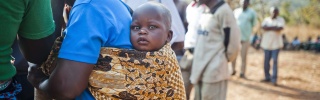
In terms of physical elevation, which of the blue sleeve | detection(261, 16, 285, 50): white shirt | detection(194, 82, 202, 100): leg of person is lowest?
detection(261, 16, 285, 50): white shirt

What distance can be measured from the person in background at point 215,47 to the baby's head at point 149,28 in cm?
237

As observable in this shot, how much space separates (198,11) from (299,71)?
6.46 metres

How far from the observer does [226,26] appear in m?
3.99

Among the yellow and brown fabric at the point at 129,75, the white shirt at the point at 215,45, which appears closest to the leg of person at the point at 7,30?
the yellow and brown fabric at the point at 129,75

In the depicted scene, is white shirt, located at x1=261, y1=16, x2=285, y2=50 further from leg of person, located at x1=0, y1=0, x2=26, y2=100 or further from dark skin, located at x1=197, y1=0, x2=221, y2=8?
leg of person, located at x1=0, y1=0, x2=26, y2=100

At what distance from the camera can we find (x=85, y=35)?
145 centimetres

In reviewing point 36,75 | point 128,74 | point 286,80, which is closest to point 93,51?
point 128,74

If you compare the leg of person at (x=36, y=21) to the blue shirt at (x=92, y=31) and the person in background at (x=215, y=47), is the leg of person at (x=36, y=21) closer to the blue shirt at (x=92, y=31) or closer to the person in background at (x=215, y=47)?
the blue shirt at (x=92, y=31)

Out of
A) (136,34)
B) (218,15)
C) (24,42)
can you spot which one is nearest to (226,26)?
(218,15)

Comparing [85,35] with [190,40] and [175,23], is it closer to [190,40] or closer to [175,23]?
[175,23]

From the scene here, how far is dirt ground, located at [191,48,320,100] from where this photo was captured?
6762 mm

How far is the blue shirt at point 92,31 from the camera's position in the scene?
1.45 m

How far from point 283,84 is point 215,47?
4.37 meters

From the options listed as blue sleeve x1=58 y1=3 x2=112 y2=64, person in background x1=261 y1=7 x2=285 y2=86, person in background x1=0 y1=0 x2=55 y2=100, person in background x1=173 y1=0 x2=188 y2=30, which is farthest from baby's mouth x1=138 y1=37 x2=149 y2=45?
person in background x1=261 y1=7 x2=285 y2=86
